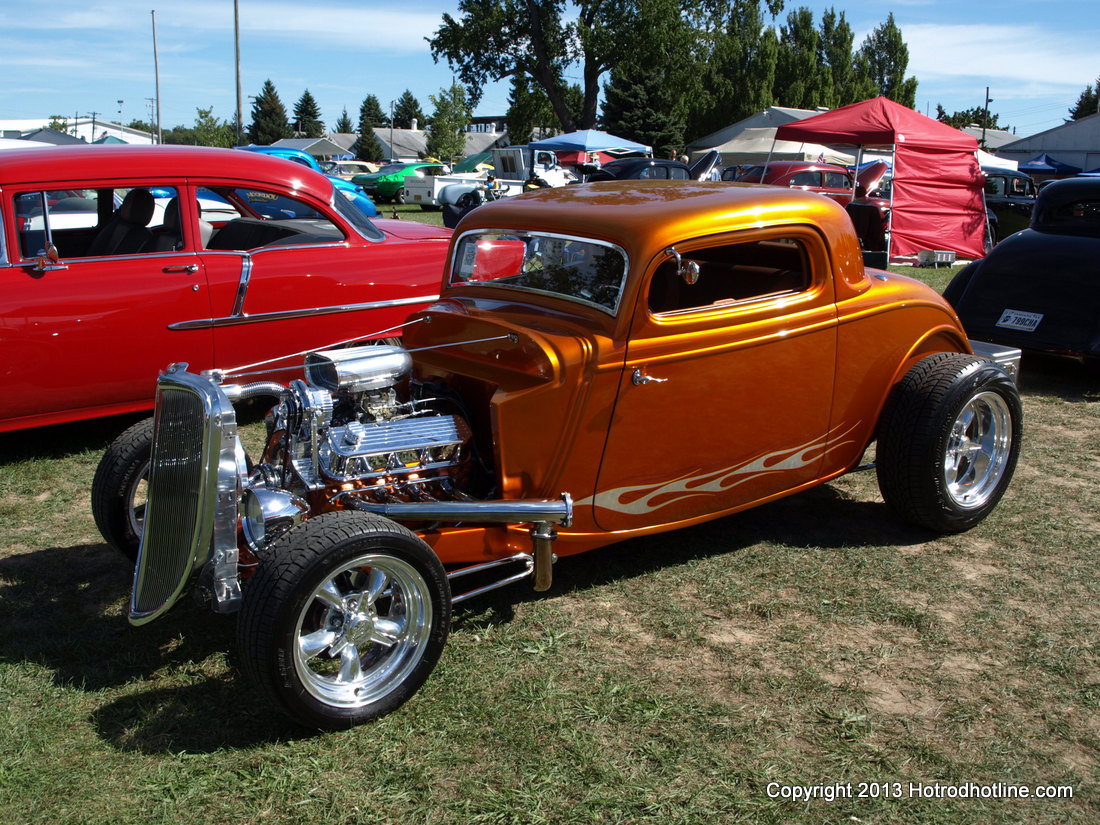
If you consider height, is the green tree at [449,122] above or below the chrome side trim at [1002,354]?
above

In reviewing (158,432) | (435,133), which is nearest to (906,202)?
(158,432)

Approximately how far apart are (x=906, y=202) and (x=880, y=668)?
1326 centimetres

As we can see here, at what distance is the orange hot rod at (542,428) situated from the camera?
3.13 metres

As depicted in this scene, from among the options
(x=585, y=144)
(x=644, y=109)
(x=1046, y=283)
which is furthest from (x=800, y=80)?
(x=1046, y=283)

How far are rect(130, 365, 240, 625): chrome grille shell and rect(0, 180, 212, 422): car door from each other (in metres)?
2.27

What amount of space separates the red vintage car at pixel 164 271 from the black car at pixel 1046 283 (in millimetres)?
4434

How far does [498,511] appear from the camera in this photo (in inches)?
135

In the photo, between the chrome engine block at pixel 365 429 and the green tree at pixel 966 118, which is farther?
the green tree at pixel 966 118

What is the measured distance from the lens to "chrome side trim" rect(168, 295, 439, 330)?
578cm

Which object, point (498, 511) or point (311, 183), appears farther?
point (311, 183)

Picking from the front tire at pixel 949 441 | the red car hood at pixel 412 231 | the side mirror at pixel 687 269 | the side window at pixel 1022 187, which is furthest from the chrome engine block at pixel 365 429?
the side window at pixel 1022 187

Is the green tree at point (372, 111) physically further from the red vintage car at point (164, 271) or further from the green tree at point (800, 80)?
the red vintage car at point (164, 271)

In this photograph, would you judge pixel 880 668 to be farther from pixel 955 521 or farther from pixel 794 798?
pixel 955 521

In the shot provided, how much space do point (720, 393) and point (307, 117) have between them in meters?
98.6
